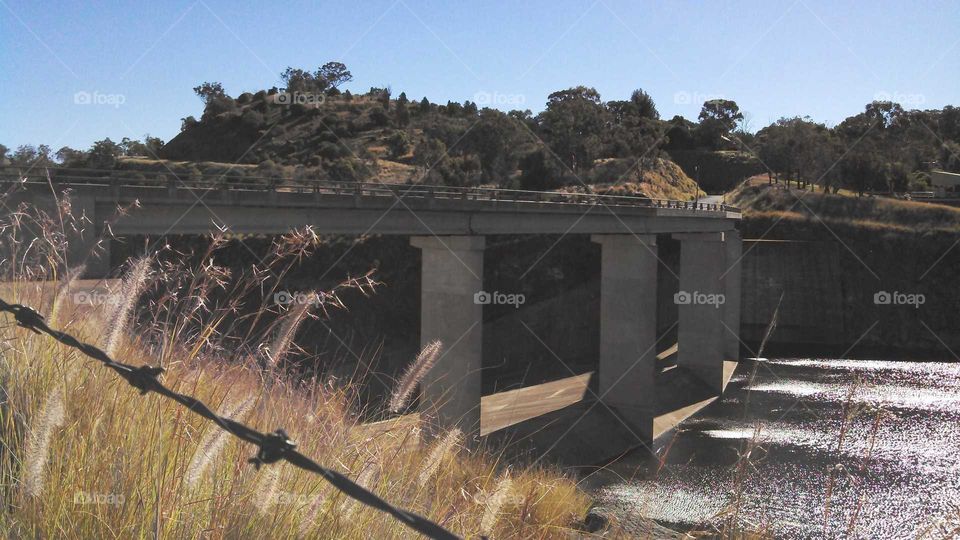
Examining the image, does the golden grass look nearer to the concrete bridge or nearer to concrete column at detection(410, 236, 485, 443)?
the concrete bridge

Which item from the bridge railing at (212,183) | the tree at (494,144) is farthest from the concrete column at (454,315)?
the tree at (494,144)

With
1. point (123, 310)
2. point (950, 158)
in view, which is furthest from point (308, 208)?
point (950, 158)

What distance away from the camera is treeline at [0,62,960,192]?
79750mm

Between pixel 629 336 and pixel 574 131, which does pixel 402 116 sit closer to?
pixel 574 131

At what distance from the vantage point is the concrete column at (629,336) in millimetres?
36250

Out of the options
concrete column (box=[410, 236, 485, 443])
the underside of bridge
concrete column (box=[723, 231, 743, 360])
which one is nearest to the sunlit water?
the underside of bridge

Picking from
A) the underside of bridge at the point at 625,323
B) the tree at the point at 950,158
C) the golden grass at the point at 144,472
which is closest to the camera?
the golden grass at the point at 144,472

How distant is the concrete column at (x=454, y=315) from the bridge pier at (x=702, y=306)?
1028 inches

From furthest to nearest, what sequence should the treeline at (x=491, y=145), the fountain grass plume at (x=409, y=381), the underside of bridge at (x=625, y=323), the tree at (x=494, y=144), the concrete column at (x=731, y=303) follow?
the tree at (x=494, y=144) < the treeline at (x=491, y=145) < the concrete column at (x=731, y=303) < the underside of bridge at (x=625, y=323) < the fountain grass plume at (x=409, y=381)

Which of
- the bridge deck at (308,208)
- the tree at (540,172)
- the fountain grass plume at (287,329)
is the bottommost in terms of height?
the fountain grass plume at (287,329)

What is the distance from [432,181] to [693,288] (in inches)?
1264

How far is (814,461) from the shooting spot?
2947cm

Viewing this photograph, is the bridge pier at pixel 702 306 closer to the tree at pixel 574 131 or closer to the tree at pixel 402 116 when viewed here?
the tree at pixel 574 131

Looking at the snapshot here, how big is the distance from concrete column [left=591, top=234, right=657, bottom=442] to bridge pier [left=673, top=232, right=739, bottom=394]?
12958 mm
